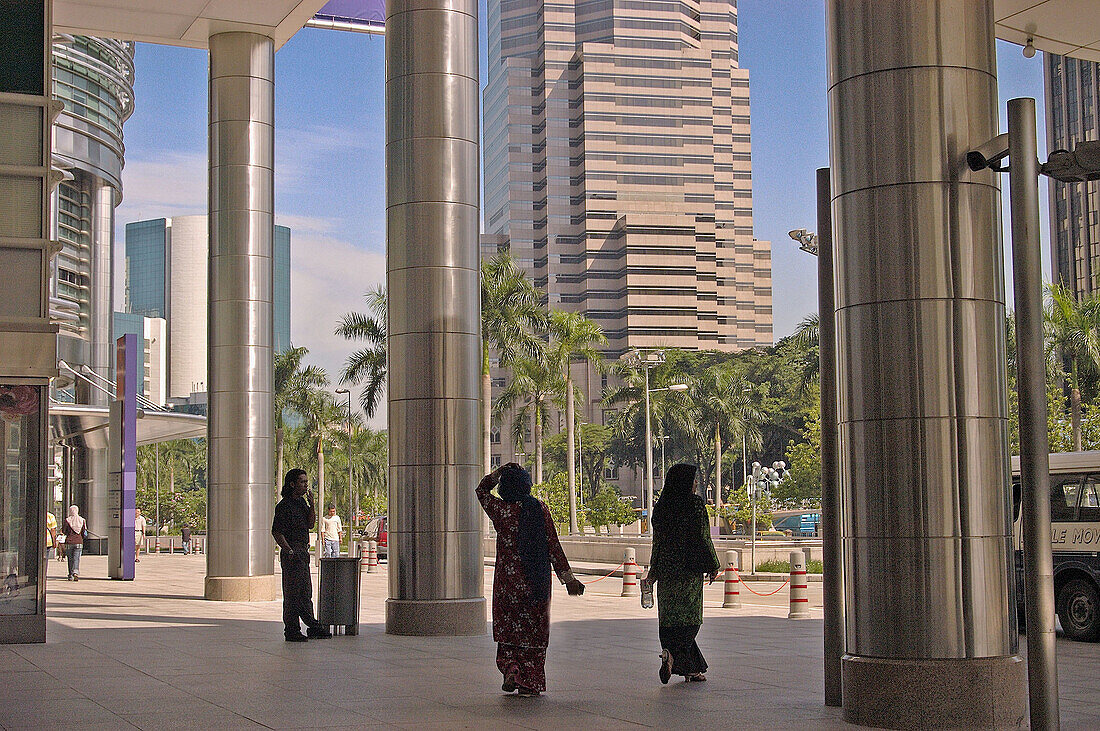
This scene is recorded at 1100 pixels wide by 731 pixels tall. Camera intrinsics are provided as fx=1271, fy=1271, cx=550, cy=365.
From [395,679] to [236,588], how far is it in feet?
41.0

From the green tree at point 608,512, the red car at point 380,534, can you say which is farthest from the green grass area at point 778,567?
the green tree at point 608,512

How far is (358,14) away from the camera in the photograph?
28.3m

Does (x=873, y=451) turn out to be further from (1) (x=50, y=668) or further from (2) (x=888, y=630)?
(1) (x=50, y=668)

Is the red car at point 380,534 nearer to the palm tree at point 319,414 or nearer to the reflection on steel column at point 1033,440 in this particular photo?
the palm tree at point 319,414

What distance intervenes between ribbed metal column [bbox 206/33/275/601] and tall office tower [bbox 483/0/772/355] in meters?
120

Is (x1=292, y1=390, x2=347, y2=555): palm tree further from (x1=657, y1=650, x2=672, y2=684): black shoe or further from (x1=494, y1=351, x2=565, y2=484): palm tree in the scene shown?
(x1=657, y1=650, x2=672, y2=684): black shoe

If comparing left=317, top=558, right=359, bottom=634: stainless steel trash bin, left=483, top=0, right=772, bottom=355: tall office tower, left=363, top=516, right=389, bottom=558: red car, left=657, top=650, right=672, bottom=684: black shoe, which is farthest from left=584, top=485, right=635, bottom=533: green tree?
left=483, top=0, right=772, bottom=355: tall office tower

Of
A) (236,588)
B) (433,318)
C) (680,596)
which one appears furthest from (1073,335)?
(680,596)

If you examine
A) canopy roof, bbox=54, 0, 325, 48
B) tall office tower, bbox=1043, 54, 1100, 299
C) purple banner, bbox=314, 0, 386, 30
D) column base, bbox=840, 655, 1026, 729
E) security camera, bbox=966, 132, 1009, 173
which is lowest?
column base, bbox=840, 655, 1026, 729

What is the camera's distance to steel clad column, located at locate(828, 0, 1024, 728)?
8227mm

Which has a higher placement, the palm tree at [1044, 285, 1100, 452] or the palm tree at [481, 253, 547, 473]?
the palm tree at [481, 253, 547, 473]

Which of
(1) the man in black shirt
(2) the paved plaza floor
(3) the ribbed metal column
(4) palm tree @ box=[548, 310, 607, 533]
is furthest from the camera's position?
(4) palm tree @ box=[548, 310, 607, 533]

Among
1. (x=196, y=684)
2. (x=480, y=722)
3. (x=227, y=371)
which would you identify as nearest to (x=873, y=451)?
(x=480, y=722)

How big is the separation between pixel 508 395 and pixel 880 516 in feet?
158
